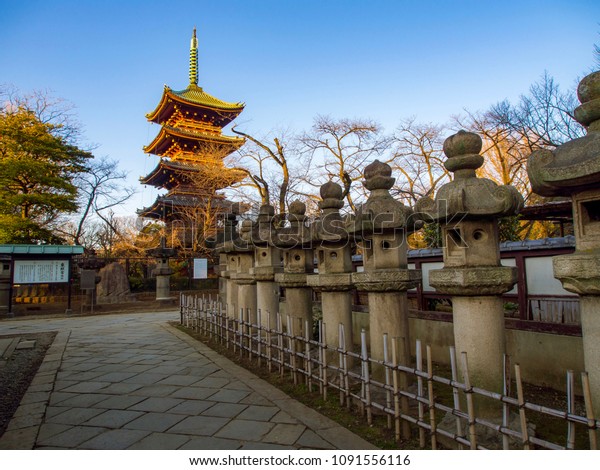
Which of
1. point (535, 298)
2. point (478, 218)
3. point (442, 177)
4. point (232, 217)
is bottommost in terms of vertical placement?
point (535, 298)

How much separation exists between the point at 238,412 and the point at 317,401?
0.83m

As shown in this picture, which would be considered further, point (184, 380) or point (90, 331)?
point (90, 331)

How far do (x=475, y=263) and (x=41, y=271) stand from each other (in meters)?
15.8

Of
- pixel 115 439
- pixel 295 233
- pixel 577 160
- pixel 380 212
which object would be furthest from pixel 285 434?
pixel 577 160

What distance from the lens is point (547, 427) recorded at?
3.37 m

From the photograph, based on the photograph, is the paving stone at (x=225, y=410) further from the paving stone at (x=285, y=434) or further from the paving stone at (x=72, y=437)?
the paving stone at (x=72, y=437)

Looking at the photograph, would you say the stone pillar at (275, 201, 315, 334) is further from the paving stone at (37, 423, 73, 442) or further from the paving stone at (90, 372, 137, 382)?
the paving stone at (37, 423, 73, 442)

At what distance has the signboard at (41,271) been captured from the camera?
14.1 metres

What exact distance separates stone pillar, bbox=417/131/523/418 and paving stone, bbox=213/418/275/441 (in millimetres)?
1764

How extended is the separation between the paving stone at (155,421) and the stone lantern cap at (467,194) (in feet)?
9.61

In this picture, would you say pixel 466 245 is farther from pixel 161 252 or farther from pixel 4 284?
pixel 161 252

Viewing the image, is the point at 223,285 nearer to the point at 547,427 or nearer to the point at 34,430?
the point at 34,430

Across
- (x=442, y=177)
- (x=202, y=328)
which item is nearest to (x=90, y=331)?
(x=202, y=328)
